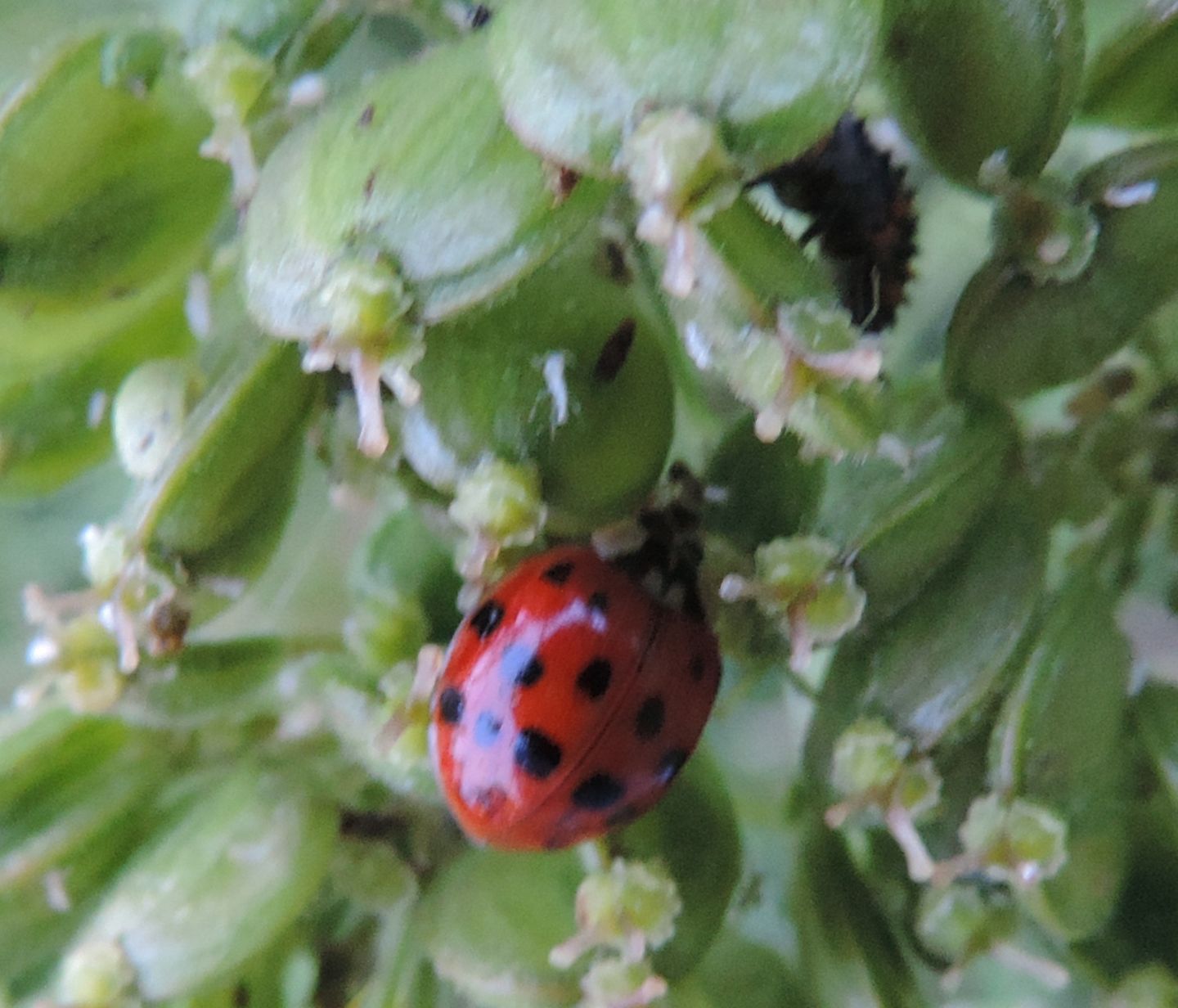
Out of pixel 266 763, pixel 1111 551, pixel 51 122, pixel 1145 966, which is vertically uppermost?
pixel 51 122

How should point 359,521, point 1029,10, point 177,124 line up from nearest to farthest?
point 1029,10 → point 177,124 → point 359,521

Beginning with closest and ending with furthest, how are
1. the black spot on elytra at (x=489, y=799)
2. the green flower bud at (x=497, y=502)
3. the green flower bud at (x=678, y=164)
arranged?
the green flower bud at (x=678, y=164) < the green flower bud at (x=497, y=502) < the black spot on elytra at (x=489, y=799)

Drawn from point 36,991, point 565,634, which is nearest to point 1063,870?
point 565,634

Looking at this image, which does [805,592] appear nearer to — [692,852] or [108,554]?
[692,852]

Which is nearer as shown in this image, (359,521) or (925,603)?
(925,603)

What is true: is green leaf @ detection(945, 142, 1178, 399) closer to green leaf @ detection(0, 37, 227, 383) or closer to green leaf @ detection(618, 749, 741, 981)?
green leaf @ detection(618, 749, 741, 981)

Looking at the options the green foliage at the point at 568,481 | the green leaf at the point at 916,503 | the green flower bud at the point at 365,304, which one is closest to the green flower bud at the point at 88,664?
the green foliage at the point at 568,481

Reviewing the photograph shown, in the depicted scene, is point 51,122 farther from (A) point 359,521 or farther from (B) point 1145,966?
(B) point 1145,966

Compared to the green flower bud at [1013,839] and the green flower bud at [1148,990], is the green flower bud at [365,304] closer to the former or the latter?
the green flower bud at [1013,839]
